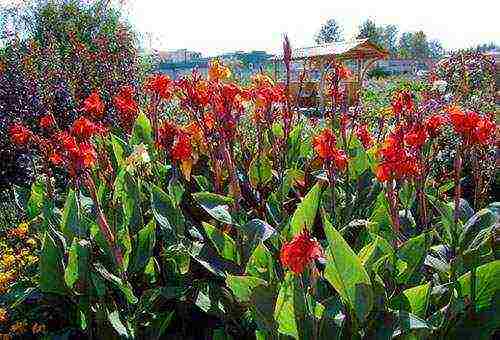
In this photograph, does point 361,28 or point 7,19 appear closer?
point 7,19

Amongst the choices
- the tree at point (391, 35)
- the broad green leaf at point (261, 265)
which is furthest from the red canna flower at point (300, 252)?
the tree at point (391, 35)

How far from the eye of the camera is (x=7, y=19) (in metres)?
12.1

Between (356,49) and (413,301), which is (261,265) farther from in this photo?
(356,49)

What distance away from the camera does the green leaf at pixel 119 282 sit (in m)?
2.11

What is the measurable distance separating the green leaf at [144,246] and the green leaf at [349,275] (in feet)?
2.62

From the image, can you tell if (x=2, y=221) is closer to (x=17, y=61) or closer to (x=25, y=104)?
(x=25, y=104)

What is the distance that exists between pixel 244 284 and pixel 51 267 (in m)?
0.80

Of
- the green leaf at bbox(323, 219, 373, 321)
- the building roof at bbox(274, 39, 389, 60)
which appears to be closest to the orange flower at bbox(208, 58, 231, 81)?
the green leaf at bbox(323, 219, 373, 321)

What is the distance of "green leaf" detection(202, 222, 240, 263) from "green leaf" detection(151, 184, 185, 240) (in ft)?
0.68

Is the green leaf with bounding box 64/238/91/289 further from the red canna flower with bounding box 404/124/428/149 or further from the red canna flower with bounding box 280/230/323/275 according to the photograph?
the red canna flower with bounding box 404/124/428/149

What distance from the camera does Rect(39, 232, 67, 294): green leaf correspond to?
2.21m

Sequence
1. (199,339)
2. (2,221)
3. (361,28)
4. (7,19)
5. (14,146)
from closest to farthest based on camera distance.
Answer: (199,339) < (2,221) < (14,146) < (7,19) < (361,28)

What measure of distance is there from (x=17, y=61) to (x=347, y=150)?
4780 mm

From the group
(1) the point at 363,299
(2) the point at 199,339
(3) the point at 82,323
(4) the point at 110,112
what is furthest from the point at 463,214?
(4) the point at 110,112
